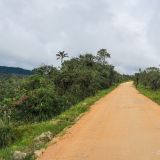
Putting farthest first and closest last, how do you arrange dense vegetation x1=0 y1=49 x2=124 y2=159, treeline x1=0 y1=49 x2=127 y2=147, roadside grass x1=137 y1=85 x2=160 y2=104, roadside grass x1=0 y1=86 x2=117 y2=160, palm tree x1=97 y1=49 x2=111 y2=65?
1. palm tree x1=97 y1=49 x2=111 y2=65
2. roadside grass x1=137 y1=85 x2=160 y2=104
3. treeline x1=0 y1=49 x2=127 y2=147
4. dense vegetation x1=0 y1=49 x2=124 y2=159
5. roadside grass x1=0 y1=86 x2=117 y2=160

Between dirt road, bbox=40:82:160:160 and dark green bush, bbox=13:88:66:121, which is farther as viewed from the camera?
dark green bush, bbox=13:88:66:121

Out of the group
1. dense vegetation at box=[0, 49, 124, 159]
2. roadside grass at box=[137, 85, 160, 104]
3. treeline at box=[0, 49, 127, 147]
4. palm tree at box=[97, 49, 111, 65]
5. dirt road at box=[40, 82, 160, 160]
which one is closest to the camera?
dirt road at box=[40, 82, 160, 160]

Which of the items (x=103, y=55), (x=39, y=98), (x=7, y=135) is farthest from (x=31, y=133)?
(x=103, y=55)

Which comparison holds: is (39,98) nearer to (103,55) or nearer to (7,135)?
(7,135)

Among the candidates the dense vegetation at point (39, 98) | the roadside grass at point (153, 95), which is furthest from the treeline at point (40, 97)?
the roadside grass at point (153, 95)

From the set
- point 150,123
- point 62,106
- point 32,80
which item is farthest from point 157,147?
point 32,80

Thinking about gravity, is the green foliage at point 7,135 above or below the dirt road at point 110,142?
below

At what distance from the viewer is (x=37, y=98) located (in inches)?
1059

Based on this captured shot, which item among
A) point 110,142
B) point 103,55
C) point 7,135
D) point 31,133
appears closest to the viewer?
point 110,142

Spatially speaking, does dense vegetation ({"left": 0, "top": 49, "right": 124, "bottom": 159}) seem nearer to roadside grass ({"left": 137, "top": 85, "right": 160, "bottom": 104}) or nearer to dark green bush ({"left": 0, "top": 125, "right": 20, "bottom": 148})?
dark green bush ({"left": 0, "top": 125, "right": 20, "bottom": 148})

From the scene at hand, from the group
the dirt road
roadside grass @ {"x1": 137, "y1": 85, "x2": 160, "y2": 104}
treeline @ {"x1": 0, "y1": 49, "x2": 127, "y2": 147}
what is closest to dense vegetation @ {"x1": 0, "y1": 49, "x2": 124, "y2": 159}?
treeline @ {"x1": 0, "y1": 49, "x2": 127, "y2": 147}

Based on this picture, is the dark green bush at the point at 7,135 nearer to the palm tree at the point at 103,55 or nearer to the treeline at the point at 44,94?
the treeline at the point at 44,94

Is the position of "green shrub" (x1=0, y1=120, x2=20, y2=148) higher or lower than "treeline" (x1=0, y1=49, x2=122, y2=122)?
lower

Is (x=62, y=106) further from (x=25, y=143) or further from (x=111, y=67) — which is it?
(x=111, y=67)
